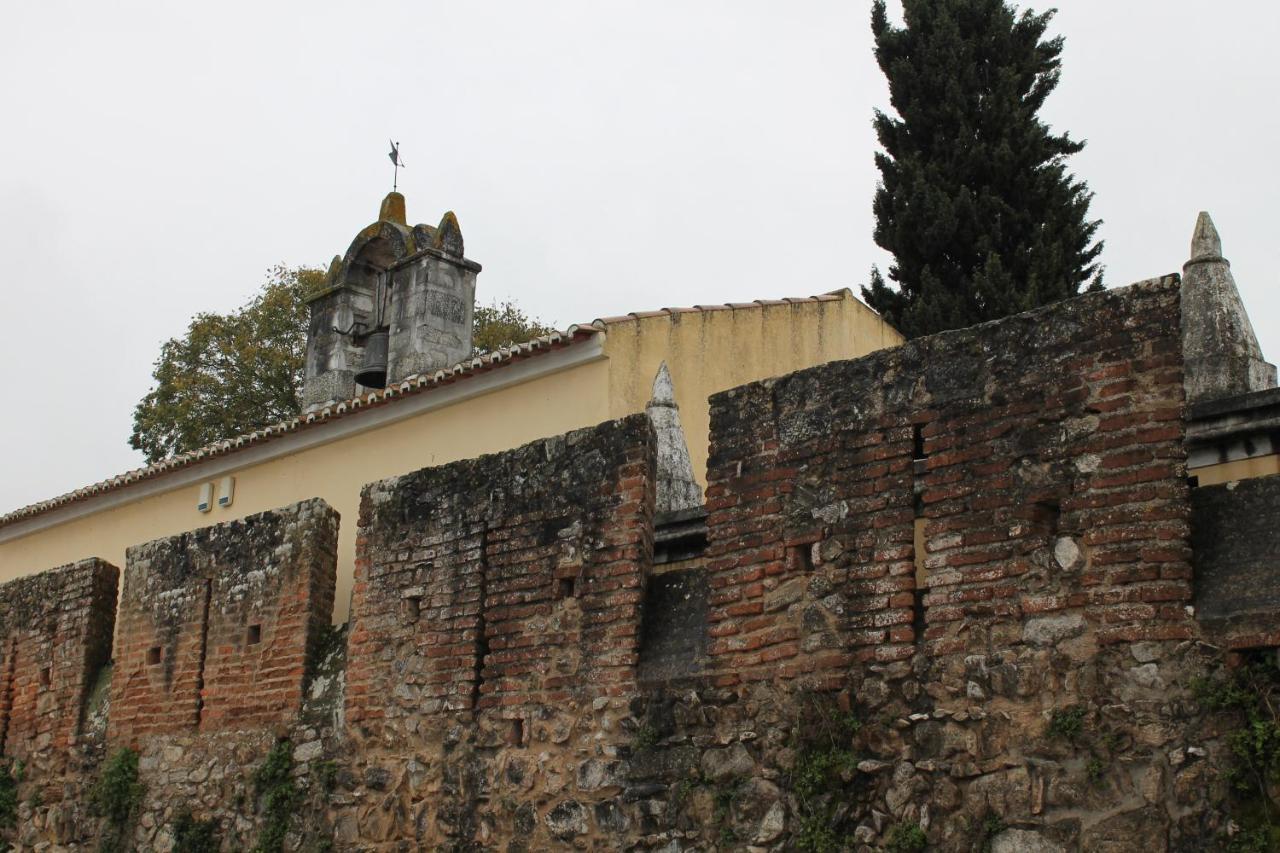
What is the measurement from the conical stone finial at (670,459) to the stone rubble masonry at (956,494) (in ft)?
7.90

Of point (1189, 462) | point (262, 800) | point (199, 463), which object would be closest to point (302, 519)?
point (262, 800)

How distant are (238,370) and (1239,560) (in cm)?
2175

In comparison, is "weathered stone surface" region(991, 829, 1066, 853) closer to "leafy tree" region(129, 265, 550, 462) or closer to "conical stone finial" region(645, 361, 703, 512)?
"conical stone finial" region(645, 361, 703, 512)

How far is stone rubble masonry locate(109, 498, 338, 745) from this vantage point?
31.2 ft

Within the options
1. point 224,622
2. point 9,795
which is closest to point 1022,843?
point 224,622

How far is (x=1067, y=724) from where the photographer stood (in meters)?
5.72

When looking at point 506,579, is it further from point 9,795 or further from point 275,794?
point 9,795

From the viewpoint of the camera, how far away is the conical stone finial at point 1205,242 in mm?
9047

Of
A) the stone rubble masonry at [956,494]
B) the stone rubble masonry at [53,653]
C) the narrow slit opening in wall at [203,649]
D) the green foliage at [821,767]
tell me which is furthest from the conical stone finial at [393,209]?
the green foliage at [821,767]

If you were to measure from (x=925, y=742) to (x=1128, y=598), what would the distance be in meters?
1.02

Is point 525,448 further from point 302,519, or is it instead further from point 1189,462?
point 1189,462

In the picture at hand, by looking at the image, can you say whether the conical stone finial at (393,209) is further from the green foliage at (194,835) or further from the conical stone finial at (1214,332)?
the conical stone finial at (1214,332)

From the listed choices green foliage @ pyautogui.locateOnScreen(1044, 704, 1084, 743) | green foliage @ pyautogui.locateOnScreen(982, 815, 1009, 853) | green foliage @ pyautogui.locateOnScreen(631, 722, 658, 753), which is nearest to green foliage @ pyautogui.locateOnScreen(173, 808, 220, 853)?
green foliage @ pyautogui.locateOnScreen(631, 722, 658, 753)

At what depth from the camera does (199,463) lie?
16.8 m
